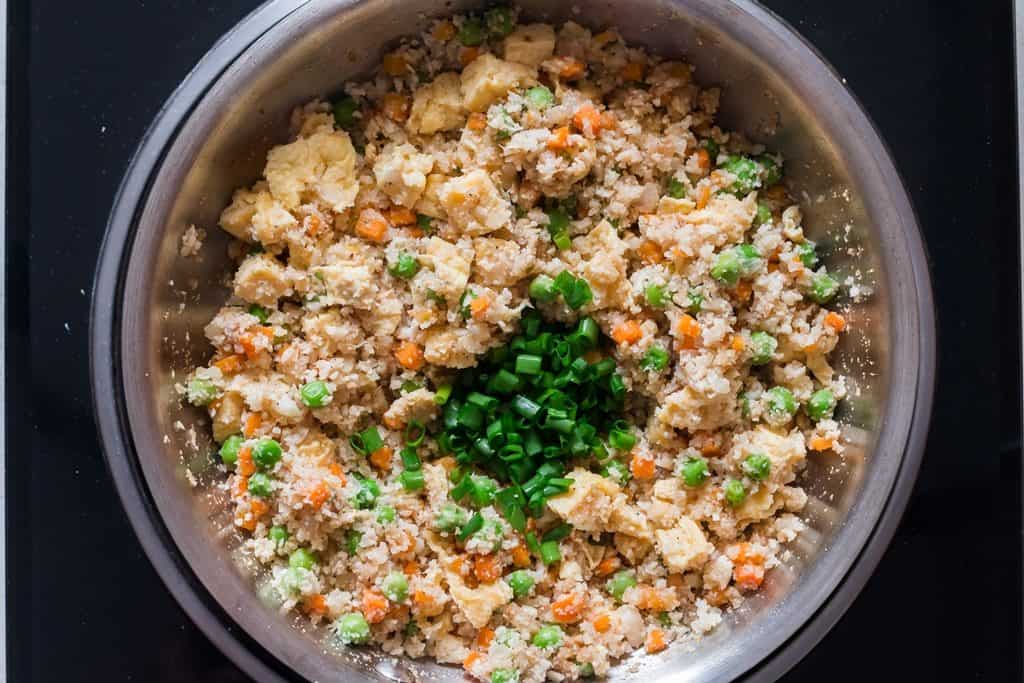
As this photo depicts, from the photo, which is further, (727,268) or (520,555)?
(520,555)

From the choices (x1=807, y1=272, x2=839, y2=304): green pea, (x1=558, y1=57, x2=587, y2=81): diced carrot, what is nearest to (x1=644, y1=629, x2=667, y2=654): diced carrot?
A: (x1=807, y1=272, x2=839, y2=304): green pea

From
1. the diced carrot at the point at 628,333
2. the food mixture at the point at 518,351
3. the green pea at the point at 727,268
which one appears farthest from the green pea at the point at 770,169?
the diced carrot at the point at 628,333

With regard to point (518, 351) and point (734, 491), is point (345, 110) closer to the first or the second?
point (518, 351)

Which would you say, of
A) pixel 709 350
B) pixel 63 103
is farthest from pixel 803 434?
pixel 63 103

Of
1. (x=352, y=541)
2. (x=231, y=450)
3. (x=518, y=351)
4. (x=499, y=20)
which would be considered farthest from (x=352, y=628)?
(x=499, y=20)

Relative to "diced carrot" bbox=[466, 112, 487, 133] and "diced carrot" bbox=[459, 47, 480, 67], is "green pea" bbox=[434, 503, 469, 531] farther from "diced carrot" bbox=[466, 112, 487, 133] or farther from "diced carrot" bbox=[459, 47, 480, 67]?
"diced carrot" bbox=[459, 47, 480, 67]

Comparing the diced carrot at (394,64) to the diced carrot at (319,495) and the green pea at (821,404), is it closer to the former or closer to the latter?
the diced carrot at (319,495)
